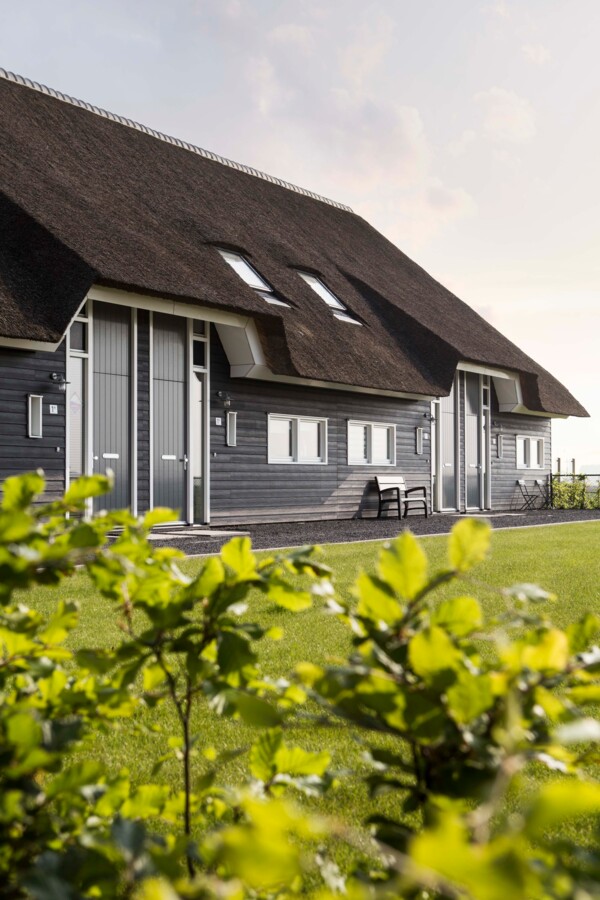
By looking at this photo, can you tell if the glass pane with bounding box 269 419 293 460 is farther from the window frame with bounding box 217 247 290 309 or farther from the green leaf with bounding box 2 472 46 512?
the green leaf with bounding box 2 472 46 512

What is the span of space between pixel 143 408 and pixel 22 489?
12.9 metres

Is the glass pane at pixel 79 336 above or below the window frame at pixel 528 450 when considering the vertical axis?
above

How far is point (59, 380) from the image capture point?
12.4 meters

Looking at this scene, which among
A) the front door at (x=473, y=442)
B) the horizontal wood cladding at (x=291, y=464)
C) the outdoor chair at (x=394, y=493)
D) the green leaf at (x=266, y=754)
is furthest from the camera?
the front door at (x=473, y=442)

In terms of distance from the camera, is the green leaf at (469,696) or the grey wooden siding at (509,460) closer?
the green leaf at (469,696)

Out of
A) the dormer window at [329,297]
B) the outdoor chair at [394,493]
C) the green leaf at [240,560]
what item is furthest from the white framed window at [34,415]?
the green leaf at [240,560]

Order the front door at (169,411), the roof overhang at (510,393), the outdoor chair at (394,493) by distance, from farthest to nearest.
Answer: the roof overhang at (510,393) < the outdoor chair at (394,493) < the front door at (169,411)

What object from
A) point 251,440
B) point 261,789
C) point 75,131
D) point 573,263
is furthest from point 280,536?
point 573,263

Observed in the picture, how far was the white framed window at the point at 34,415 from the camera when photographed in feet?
39.5

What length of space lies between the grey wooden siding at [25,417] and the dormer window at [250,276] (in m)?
4.19

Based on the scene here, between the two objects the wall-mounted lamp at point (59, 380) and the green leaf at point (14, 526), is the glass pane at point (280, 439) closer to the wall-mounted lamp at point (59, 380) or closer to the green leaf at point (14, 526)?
the wall-mounted lamp at point (59, 380)

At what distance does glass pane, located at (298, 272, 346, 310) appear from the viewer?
58.9ft

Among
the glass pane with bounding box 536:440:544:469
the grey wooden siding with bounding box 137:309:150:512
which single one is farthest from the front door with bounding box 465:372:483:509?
the grey wooden siding with bounding box 137:309:150:512

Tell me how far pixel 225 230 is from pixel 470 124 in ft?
34.1
